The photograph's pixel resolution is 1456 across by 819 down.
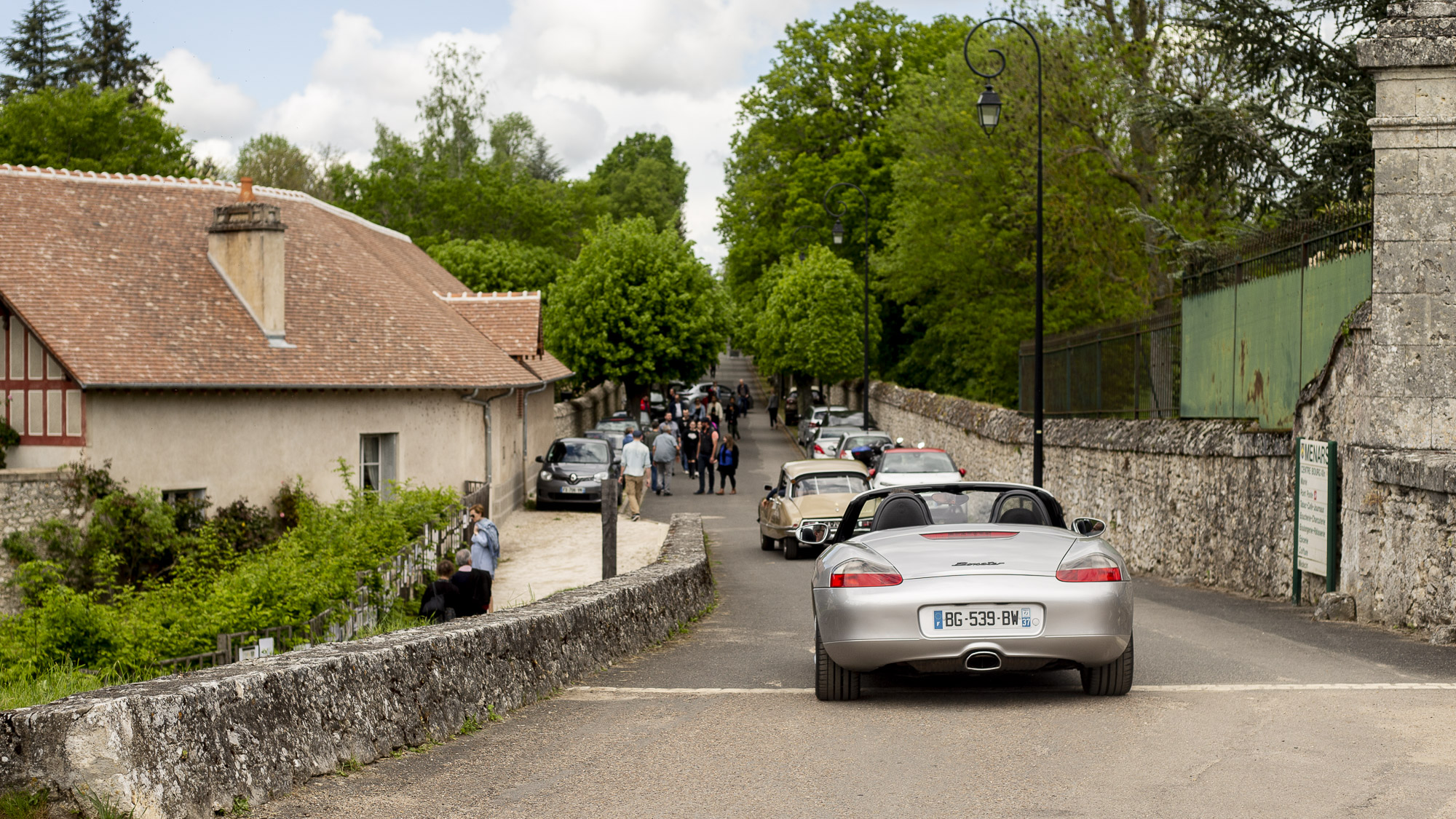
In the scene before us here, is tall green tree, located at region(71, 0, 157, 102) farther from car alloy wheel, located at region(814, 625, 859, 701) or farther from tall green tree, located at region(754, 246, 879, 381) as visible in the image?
car alloy wheel, located at region(814, 625, 859, 701)

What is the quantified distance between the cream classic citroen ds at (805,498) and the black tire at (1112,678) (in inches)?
508

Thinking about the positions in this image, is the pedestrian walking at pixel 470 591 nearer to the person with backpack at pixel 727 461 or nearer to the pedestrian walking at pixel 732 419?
the person with backpack at pixel 727 461

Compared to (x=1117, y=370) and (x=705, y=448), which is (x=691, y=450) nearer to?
(x=705, y=448)

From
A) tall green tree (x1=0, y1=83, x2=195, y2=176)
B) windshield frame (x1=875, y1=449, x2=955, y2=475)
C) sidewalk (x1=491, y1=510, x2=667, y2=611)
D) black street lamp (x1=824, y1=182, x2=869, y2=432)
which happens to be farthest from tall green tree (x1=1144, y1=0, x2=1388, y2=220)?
tall green tree (x1=0, y1=83, x2=195, y2=176)

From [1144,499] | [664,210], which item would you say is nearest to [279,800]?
[1144,499]

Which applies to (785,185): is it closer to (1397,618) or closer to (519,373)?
(519,373)

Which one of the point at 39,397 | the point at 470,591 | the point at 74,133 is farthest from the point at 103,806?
the point at 74,133

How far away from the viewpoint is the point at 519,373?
32.3 metres

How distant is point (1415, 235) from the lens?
12297mm

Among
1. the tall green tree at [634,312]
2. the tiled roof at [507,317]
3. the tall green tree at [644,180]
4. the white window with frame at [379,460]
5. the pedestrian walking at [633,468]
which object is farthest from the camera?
the tall green tree at [644,180]

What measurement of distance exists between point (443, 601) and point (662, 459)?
21759 millimetres

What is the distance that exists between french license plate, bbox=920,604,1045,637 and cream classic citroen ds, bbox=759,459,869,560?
13408 mm

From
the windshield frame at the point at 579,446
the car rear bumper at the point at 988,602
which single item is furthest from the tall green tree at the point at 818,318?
the car rear bumper at the point at 988,602

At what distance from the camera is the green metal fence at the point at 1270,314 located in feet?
45.6
